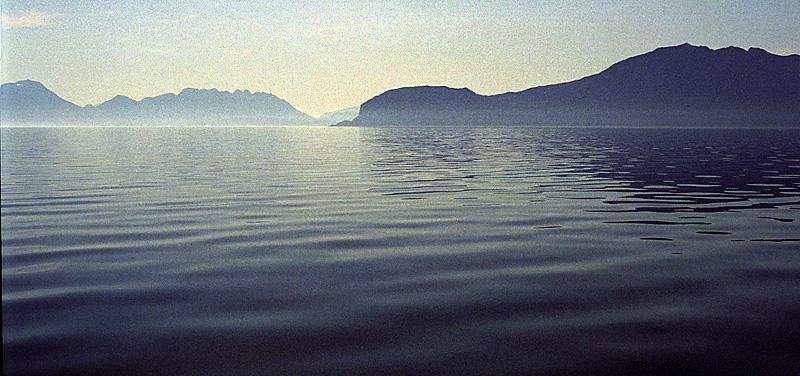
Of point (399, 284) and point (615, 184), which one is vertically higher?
point (399, 284)

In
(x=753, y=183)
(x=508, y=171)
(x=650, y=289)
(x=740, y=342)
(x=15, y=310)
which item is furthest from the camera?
(x=508, y=171)

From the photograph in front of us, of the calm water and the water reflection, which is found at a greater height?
the calm water

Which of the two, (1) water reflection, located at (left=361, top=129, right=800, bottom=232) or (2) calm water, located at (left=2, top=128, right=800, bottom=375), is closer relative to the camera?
(2) calm water, located at (left=2, top=128, right=800, bottom=375)

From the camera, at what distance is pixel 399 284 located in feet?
32.9

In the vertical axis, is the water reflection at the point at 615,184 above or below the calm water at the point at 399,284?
below

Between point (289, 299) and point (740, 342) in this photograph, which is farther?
point (289, 299)

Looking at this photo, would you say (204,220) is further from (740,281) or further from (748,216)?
(748,216)

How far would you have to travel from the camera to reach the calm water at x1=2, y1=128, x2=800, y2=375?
22.7ft

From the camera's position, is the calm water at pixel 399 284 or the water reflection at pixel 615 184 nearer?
the calm water at pixel 399 284

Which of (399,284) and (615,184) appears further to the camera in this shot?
(615,184)

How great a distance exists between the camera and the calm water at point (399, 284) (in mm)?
6906

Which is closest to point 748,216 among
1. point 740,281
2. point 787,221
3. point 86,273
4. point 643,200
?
point 787,221

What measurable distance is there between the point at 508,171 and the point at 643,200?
40.7 ft

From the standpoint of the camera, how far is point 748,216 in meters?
18.2
